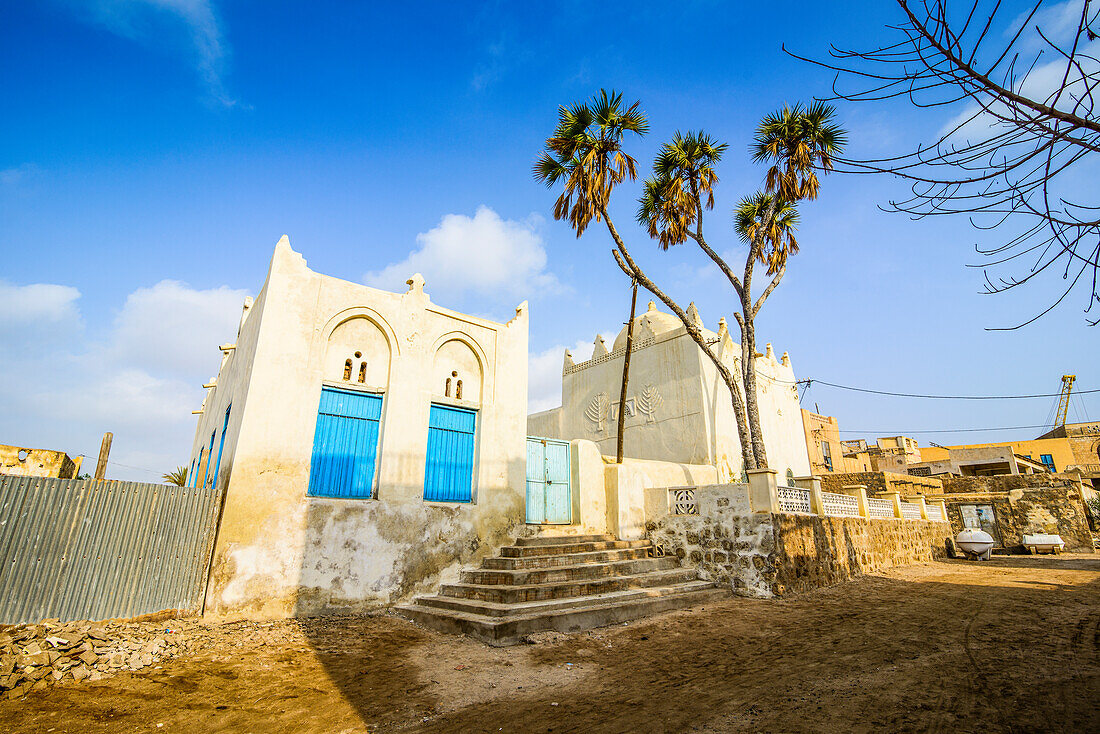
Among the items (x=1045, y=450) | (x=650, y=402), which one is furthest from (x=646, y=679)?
(x=1045, y=450)

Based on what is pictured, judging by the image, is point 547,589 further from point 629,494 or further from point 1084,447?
point 1084,447

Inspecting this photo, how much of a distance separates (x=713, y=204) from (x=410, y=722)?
15905mm

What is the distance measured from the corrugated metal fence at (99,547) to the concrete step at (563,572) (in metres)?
4.41

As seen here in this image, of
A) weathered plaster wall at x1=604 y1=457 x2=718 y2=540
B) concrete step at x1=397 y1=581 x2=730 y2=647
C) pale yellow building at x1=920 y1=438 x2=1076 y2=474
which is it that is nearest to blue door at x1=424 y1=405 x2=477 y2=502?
concrete step at x1=397 y1=581 x2=730 y2=647

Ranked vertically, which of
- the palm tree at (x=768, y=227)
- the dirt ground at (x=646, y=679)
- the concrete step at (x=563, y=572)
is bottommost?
the dirt ground at (x=646, y=679)

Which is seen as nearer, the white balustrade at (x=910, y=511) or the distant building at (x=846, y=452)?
the white balustrade at (x=910, y=511)

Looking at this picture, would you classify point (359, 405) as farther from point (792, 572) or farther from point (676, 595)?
point (792, 572)

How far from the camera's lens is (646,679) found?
5406 mm

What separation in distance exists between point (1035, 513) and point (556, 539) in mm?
19217

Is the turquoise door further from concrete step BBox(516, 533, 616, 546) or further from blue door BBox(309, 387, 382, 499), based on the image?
blue door BBox(309, 387, 382, 499)

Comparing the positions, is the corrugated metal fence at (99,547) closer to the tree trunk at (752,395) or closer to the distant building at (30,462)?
the distant building at (30,462)

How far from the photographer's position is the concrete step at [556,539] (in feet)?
35.6

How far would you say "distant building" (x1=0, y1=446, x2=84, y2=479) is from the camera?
10.8 meters

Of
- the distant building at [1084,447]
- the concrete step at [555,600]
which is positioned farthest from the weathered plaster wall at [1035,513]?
the distant building at [1084,447]
